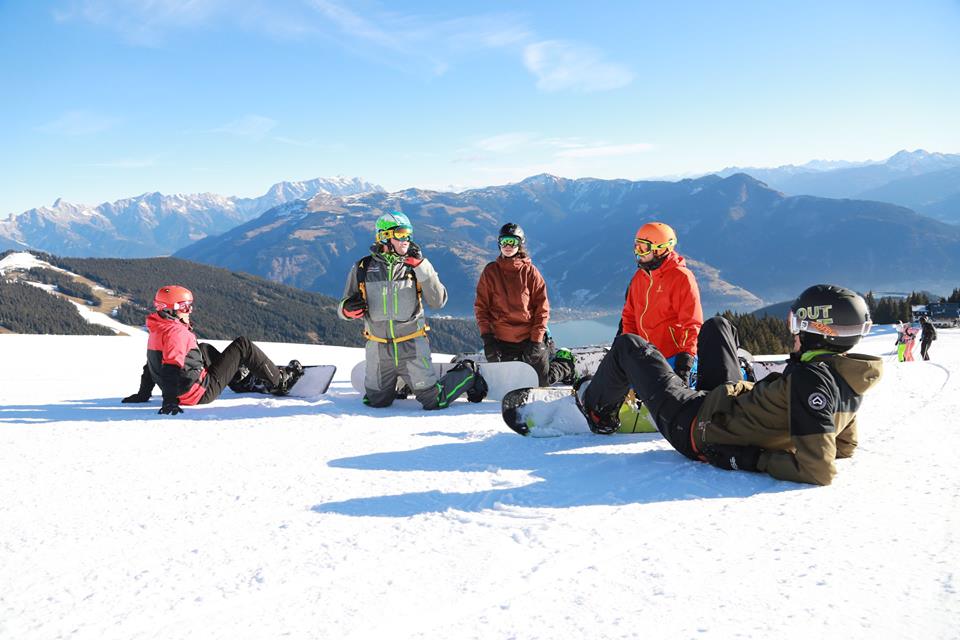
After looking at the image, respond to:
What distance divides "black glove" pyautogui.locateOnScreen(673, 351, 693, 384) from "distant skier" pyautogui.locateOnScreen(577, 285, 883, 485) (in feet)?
5.35

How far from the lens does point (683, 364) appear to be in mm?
5398

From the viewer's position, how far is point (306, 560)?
241 centimetres

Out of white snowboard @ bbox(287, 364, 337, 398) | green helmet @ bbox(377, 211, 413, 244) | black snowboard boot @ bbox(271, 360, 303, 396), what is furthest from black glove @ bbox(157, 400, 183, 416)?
green helmet @ bbox(377, 211, 413, 244)

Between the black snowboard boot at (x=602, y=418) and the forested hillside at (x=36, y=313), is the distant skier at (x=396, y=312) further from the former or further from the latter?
the forested hillside at (x=36, y=313)

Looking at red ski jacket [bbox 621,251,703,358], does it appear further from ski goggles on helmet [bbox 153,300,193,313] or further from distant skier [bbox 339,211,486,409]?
ski goggles on helmet [bbox 153,300,193,313]

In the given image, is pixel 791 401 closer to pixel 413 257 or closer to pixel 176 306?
pixel 413 257

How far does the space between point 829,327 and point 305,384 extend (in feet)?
17.8

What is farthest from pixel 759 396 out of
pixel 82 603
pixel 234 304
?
pixel 234 304

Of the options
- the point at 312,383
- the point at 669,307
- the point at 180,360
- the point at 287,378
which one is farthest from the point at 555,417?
the point at 180,360

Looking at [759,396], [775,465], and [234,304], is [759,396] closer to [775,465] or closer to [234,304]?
[775,465]

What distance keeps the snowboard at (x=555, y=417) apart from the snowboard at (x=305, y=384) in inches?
116

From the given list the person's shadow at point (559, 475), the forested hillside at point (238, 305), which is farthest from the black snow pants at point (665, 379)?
the forested hillside at point (238, 305)

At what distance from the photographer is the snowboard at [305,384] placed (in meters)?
6.71

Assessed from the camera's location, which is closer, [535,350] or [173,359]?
[173,359]
